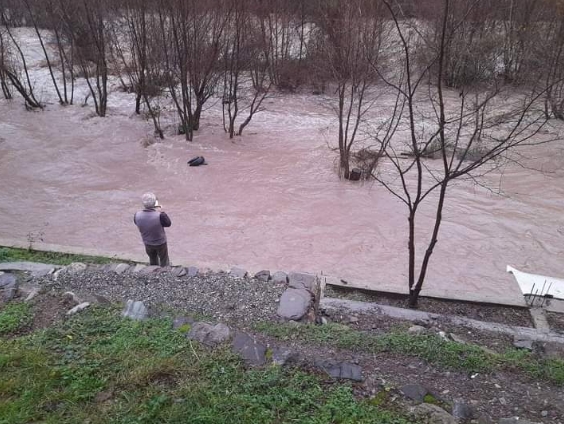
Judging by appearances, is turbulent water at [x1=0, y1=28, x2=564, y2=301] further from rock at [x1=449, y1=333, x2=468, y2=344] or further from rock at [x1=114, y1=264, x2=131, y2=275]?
rock at [x1=114, y1=264, x2=131, y2=275]

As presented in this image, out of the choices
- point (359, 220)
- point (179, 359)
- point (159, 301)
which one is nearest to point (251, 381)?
point (179, 359)

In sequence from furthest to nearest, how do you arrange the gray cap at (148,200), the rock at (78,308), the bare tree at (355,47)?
the bare tree at (355,47) → the gray cap at (148,200) → the rock at (78,308)

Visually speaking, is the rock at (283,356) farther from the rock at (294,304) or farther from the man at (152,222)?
the man at (152,222)

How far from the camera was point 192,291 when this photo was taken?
609 centimetres

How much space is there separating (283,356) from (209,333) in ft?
2.62

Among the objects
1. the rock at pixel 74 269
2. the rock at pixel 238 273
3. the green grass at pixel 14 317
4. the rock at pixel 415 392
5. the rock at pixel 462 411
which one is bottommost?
the rock at pixel 238 273

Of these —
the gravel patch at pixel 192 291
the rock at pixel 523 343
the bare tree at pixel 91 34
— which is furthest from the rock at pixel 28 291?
the bare tree at pixel 91 34

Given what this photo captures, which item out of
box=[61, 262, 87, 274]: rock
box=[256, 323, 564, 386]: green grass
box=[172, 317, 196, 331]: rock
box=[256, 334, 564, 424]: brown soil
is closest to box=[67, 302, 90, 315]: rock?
box=[172, 317, 196, 331]: rock

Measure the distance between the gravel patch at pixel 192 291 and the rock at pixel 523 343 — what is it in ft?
9.41

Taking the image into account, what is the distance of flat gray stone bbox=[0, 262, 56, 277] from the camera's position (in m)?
6.80

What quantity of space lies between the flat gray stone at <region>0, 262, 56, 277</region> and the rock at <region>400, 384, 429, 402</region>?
5021 millimetres

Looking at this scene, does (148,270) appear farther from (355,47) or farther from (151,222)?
(355,47)

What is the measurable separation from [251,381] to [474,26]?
17.5 metres

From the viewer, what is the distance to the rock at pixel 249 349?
14.4 ft
